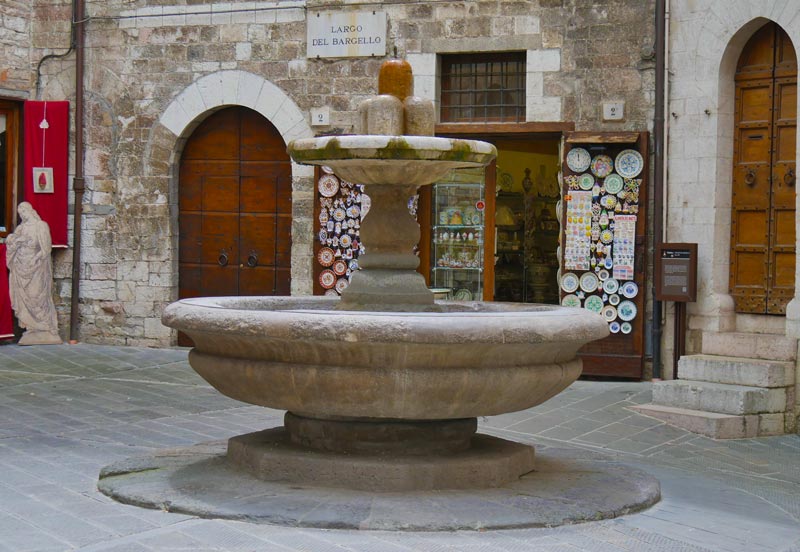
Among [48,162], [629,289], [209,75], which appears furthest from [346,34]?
[629,289]

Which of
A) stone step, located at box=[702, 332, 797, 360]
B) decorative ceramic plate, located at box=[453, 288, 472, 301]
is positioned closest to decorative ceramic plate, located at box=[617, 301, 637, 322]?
stone step, located at box=[702, 332, 797, 360]

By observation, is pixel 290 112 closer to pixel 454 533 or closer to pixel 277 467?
pixel 277 467

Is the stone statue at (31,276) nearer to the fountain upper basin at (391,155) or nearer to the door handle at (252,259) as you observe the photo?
the door handle at (252,259)

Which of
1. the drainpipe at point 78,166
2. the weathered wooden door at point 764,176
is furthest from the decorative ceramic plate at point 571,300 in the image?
the drainpipe at point 78,166

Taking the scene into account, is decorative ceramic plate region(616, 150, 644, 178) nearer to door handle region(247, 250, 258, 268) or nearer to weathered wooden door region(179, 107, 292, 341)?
weathered wooden door region(179, 107, 292, 341)

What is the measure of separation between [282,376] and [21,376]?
558 centimetres

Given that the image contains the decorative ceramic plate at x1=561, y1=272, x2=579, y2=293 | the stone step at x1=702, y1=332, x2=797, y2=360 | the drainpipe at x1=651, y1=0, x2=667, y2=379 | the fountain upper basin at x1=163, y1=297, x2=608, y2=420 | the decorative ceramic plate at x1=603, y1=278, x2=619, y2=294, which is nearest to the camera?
the fountain upper basin at x1=163, y1=297, x2=608, y2=420

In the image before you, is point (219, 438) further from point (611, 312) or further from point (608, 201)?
point (608, 201)

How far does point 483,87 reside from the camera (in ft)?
36.0

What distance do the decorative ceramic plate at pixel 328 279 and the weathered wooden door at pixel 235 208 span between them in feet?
1.98

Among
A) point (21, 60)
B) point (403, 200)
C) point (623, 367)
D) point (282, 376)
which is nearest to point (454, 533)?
point (282, 376)

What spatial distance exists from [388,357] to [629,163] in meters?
5.89

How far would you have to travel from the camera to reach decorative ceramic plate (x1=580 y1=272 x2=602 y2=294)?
1025 cm

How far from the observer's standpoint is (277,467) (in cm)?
520
